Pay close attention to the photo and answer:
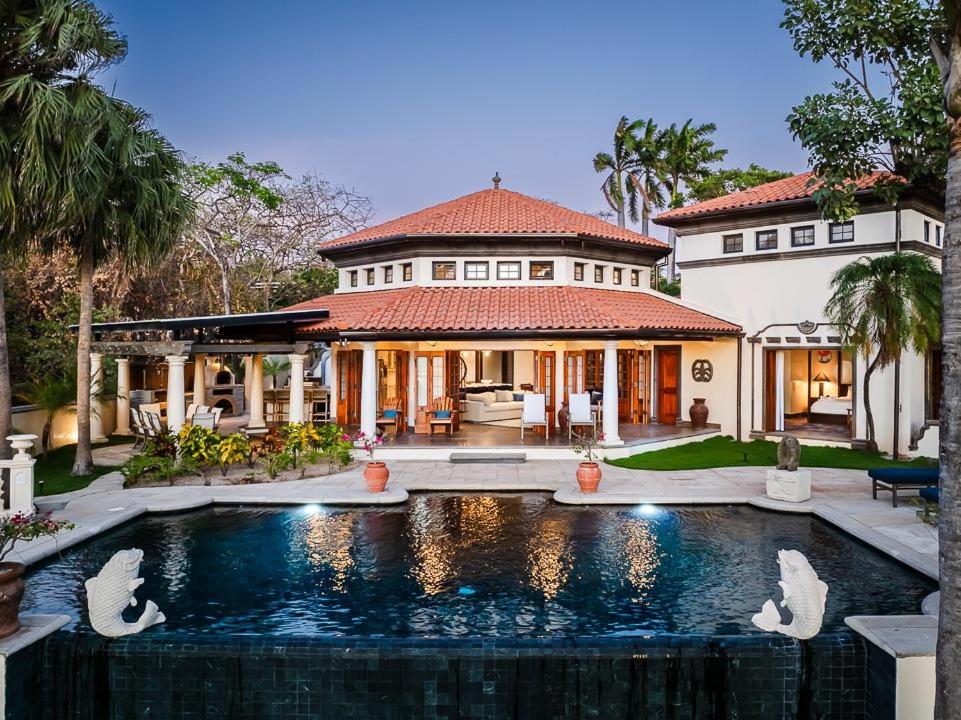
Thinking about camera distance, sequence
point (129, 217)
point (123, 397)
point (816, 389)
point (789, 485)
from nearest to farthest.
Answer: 1. point (789, 485)
2. point (129, 217)
3. point (123, 397)
4. point (816, 389)

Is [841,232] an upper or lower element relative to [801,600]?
upper

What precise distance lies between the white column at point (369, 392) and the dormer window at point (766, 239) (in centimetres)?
1182

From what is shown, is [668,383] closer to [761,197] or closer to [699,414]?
[699,414]

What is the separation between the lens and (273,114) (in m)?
30.5

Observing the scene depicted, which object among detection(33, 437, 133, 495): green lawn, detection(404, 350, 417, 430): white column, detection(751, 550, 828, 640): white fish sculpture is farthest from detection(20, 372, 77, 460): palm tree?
detection(751, 550, 828, 640): white fish sculpture

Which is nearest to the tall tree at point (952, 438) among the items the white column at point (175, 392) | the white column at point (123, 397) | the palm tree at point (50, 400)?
the white column at point (175, 392)

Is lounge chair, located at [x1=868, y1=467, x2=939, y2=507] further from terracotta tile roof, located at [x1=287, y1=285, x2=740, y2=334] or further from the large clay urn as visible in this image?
the large clay urn

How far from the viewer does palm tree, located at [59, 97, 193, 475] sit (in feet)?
A: 41.0

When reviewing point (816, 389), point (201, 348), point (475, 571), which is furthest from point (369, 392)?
point (816, 389)

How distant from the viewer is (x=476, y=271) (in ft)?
59.6

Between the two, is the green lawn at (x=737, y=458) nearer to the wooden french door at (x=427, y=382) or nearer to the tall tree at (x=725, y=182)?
the wooden french door at (x=427, y=382)

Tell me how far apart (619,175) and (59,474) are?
111 feet

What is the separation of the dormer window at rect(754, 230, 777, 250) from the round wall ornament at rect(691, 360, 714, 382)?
12.5ft

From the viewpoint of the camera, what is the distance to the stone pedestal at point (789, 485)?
1066 cm
